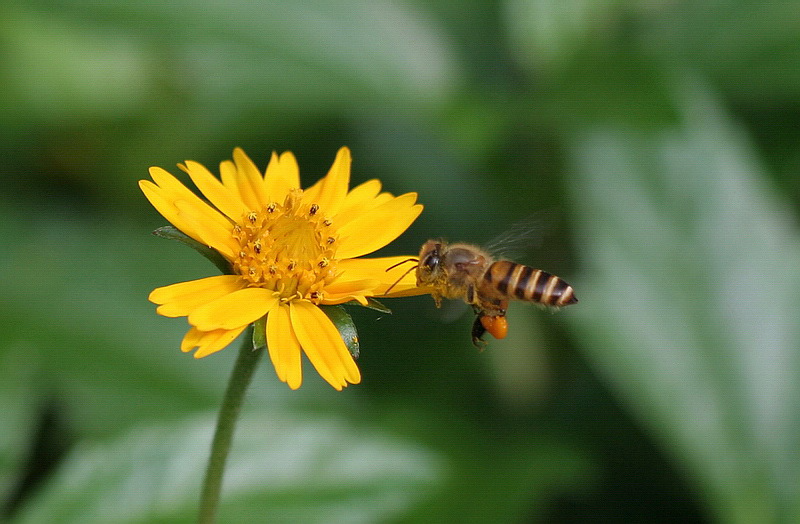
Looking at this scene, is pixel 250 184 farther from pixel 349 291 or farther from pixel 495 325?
pixel 495 325

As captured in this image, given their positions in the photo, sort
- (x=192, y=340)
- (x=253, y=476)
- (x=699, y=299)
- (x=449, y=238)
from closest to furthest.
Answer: (x=192, y=340) < (x=253, y=476) < (x=699, y=299) < (x=449, y=238)

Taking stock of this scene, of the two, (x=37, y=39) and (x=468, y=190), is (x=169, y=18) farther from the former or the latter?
(x=468, y=190)

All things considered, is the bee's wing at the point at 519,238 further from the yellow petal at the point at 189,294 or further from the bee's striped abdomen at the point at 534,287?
the yellow petal at the point at 189,294

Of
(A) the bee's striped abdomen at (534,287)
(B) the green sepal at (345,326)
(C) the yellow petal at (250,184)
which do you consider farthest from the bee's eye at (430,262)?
(C) the yellow petal at (250,184)

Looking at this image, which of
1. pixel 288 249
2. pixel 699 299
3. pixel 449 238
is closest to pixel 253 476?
pixel 288 249

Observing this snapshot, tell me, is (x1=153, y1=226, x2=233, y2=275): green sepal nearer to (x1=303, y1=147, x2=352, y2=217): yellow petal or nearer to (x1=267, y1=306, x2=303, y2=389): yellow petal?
(x1=267, y1=306, x2=303, y2=389): yellow petal

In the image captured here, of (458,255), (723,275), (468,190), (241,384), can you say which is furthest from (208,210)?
(468,190)
